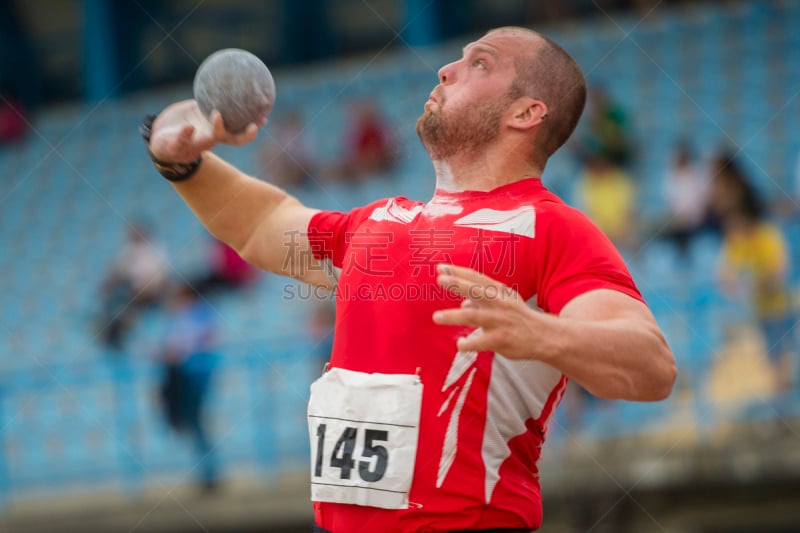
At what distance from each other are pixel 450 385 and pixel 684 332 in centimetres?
522

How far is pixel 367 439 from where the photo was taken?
9.25 ft

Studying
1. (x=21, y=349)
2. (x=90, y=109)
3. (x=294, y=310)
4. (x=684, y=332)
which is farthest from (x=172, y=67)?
(x=684, y=332)

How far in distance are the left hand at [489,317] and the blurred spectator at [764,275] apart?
507 cm

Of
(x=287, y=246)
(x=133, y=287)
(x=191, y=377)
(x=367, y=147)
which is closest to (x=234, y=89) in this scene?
(x=287, y=246)

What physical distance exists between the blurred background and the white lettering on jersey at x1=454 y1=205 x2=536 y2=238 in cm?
462

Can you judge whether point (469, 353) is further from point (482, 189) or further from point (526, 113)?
point (526, 113)

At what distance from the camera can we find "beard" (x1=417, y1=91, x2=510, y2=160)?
308 centimetres

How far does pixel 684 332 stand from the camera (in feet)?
25.1

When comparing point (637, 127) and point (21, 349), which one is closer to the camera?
point (637, 127)

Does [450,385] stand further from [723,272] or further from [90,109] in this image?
[90,109]

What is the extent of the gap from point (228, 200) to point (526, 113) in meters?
1.07

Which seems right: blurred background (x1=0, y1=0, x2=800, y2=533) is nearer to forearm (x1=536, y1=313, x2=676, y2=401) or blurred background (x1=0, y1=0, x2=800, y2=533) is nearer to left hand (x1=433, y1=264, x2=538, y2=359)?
forearm (x1=536, y1=313, x2=676, y2=401)

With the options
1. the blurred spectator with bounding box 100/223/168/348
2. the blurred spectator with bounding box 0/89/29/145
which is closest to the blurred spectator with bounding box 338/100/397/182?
the blurred spectator with bounding box 100/223/168/348

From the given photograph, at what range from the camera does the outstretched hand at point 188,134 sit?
327 centimetres
